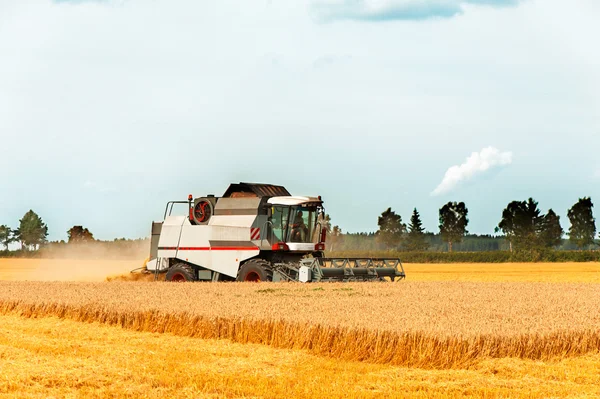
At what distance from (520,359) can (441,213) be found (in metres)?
107

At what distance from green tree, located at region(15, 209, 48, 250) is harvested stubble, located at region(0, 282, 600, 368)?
3743 inches

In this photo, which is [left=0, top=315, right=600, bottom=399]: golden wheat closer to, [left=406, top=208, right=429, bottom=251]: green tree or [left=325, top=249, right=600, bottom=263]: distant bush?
[left=325, top=249, right=600, bottom=263]: distant bush

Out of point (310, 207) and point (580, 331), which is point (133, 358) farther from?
point (310, 207)

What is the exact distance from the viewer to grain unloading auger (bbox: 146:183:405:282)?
2159 centimetres

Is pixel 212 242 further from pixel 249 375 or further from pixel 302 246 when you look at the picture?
pixel 249 375

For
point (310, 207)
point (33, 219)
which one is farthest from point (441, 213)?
point (310, 207)

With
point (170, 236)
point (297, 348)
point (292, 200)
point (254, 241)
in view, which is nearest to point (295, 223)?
point (292, 200)

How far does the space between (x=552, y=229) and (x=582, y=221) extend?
7057 mm

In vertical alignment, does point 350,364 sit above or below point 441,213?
below

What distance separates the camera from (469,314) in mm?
12922

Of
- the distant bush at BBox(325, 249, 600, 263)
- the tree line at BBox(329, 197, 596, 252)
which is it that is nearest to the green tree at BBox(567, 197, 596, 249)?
the tree line at BBox(329, 197, 596, 252)

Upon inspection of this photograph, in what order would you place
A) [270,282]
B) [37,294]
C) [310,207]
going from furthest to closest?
[310,207] → [270,282] → [37,294]

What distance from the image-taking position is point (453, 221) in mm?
113625

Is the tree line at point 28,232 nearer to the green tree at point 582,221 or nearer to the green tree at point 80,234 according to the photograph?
the green tree at point 80,234
